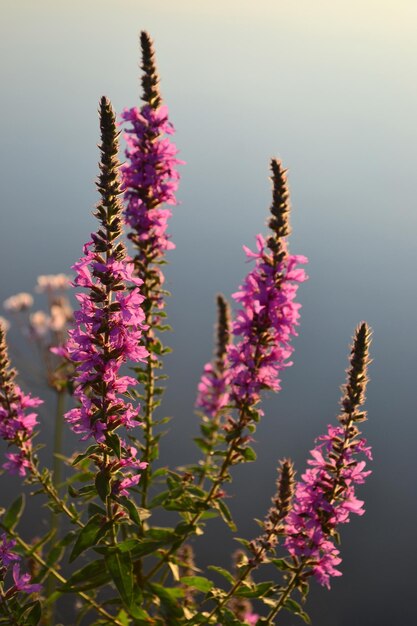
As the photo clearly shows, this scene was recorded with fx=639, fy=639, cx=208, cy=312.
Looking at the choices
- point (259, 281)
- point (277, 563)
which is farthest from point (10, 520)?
point (259, 281)

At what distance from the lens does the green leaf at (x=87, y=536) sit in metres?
2.99

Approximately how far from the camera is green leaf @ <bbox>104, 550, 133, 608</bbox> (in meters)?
2.92

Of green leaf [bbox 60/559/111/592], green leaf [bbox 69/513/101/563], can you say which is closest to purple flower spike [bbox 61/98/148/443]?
green leaf [bbox 69/513/101/563]

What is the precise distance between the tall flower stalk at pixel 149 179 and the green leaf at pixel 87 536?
81cm

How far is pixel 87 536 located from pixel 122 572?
0.24 metres

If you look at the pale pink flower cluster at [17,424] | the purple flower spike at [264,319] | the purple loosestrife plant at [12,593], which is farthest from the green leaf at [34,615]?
the purple flower spike at [264,319]

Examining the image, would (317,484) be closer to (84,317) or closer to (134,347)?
(134,347)

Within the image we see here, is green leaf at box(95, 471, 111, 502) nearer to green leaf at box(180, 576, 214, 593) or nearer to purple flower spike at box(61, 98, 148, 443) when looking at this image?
purple flower spike at box(61, 98, 148, 443)

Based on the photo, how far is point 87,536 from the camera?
3.06 meters

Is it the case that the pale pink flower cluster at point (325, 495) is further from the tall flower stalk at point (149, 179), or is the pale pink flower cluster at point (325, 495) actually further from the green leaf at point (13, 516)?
the green leaf at point (13, 516)

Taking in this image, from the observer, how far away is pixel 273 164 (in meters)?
3.00

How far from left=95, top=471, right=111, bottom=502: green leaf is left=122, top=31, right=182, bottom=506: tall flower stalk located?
1129 mm

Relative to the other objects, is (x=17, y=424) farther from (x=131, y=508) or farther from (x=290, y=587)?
(x=290, y=587)

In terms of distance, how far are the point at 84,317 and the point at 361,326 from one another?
4.14ft
